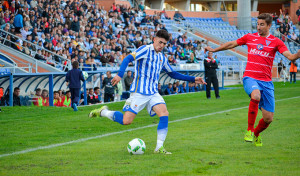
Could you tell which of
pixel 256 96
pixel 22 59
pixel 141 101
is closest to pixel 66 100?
pixel 22 59

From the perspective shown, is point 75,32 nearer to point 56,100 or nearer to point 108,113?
point 56,100

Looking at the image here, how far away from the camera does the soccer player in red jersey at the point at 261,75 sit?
7738mm

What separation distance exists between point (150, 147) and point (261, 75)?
7.29ft

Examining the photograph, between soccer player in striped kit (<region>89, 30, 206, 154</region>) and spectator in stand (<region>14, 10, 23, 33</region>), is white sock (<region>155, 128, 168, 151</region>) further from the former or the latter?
spectator in stand (<region>14, 10, 23, 33</region>)

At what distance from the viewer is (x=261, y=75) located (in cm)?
788

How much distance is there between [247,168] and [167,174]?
Answer: 3.50 feet

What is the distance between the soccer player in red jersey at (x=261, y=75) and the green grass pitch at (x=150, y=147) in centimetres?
38

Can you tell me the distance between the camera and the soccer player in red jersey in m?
7.74

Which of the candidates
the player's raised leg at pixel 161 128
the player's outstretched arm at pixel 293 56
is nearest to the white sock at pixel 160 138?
the player's raised leg at pixel 161 128

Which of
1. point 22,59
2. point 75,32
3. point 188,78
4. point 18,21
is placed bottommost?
point 22,59

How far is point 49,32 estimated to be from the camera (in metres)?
23.2

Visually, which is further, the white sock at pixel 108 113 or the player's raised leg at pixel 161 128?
the white sock at pixel 108 113

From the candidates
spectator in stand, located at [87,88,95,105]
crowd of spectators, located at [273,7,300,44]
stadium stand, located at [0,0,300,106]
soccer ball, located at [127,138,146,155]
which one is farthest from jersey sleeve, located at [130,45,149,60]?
crowd of spectators, located at [273,7,300,44]

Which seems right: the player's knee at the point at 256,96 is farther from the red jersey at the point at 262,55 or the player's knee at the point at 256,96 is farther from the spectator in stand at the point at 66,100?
the spectator in stand at the point at 66,100
